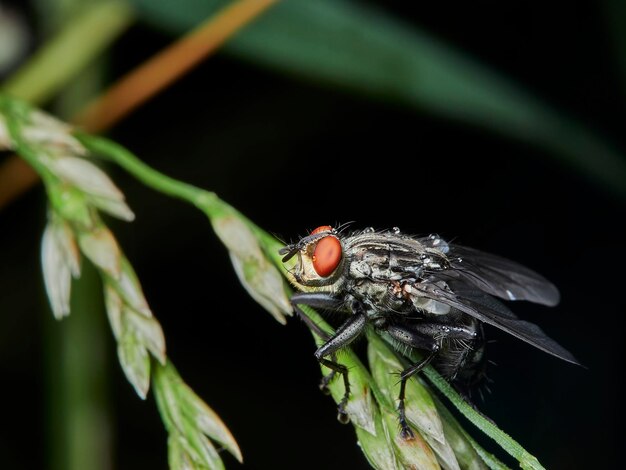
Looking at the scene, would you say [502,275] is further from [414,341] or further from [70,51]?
[70,51]

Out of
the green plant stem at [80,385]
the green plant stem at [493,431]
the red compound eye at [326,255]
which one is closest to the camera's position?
the green plant stem at [493,431]

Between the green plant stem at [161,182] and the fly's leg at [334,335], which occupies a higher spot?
the green plant stem at [161,182]

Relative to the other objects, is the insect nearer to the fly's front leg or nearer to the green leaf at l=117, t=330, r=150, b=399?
the fly's front leg

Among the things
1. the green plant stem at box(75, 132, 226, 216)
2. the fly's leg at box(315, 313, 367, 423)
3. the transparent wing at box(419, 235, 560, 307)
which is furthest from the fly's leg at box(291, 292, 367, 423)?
the transparent wing at box(419, 235, 560, 307)

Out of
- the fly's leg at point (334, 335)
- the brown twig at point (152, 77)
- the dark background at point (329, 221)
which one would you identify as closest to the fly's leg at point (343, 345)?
the fly's leg at point (334, 335)

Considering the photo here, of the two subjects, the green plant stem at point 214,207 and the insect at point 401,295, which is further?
the insect at point 401,295

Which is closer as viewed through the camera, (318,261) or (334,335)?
(334,335)

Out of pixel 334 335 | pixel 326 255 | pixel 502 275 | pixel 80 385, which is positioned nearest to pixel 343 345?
pixel 334 335

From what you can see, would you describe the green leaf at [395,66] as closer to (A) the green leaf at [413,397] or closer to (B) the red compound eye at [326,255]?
(B) the red compound eye at [326,255]
